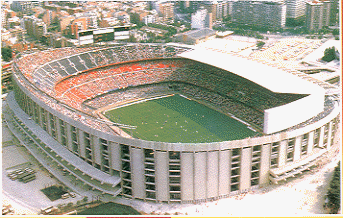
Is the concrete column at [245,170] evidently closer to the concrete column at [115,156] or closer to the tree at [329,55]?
the concrete column at [115,156]

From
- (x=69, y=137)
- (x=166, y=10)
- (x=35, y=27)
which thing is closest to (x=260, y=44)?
(x=166, y=10)

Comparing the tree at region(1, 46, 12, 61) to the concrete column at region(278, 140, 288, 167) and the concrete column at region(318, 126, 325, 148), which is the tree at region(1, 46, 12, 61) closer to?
the concrete column at region(278, 140, 288, 167)

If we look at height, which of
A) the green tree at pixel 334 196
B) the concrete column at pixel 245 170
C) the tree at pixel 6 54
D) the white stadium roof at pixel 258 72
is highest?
the white stadium roof at pixel 258 72

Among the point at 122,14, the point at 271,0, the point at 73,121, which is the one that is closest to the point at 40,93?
the point at 73,121

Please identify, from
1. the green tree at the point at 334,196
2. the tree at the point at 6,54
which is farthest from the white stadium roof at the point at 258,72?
the tree at the point at 6,54

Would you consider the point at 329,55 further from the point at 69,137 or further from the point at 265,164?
the point at 69,137

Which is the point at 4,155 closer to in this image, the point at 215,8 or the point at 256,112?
the point at 256,112

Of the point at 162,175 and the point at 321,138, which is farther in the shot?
the point at 321,138
